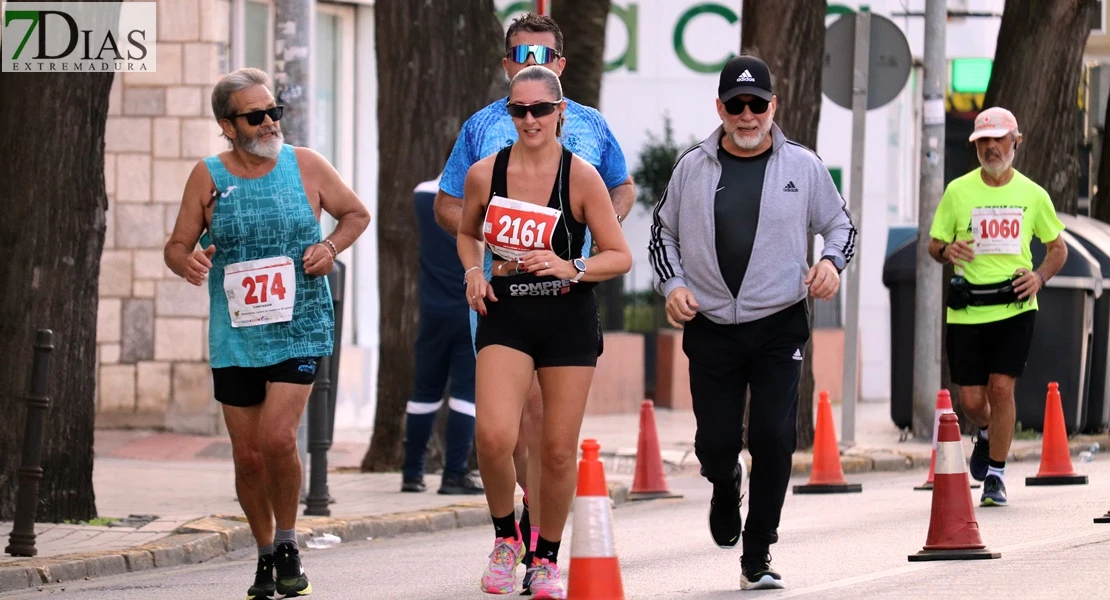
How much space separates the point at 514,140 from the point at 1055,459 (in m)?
5.76

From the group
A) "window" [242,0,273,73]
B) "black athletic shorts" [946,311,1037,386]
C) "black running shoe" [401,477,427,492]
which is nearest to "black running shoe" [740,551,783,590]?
"black athletic shorts" [946,311,1037,386]

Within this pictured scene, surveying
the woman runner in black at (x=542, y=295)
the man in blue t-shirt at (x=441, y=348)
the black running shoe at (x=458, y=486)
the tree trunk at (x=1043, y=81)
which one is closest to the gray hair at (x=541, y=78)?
the woman runner in black at (x=542, y=295)

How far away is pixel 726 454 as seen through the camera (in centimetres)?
809

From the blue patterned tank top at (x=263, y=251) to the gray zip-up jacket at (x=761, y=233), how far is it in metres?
1.36

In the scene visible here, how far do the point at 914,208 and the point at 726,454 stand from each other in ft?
78.2


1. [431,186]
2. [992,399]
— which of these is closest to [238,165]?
[431,186]

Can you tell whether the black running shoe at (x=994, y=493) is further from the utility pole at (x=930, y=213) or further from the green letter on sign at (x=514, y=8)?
the green letter on sign at (x=514, y=8)

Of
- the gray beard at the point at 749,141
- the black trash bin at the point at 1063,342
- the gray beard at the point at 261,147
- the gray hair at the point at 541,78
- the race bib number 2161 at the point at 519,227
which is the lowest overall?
the black trash bin at the point at 1063,342

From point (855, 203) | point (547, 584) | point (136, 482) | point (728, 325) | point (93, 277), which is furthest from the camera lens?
point (855, 203)

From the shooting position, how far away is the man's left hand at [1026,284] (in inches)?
448

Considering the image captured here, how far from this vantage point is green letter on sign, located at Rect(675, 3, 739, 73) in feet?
98.8

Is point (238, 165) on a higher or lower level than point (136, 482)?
higher

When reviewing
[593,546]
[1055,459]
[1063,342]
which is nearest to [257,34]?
[1063,342]

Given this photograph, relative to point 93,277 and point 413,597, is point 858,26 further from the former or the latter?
point 413,597
